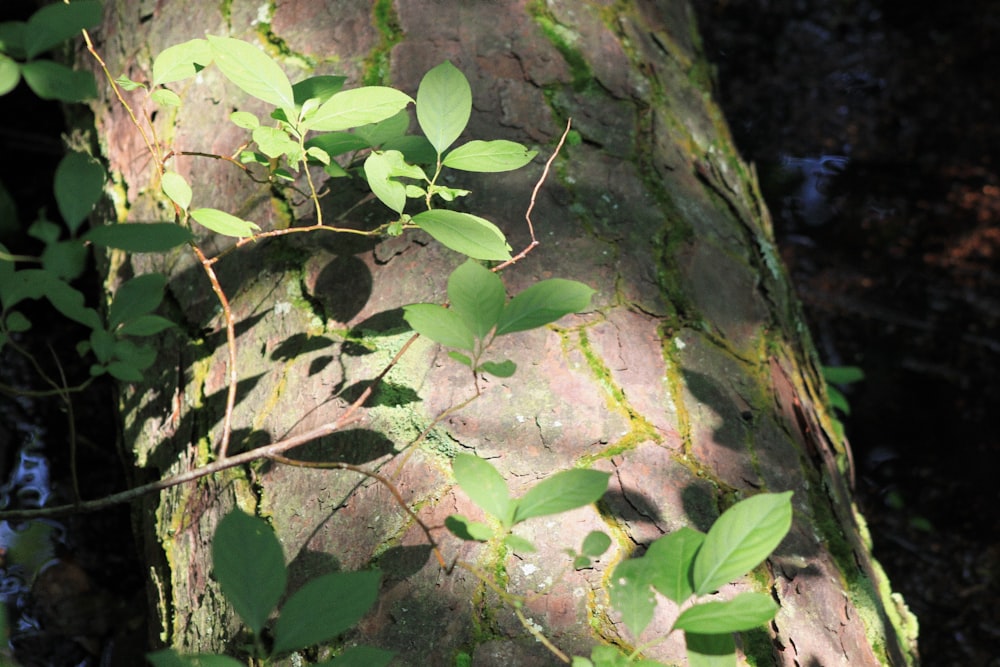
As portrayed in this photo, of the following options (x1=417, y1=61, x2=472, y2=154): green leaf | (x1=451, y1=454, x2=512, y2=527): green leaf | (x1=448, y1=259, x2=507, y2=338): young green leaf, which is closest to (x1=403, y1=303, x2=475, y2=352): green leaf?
(x1=448, y1=259, x2=507, y2=338): young green leaf

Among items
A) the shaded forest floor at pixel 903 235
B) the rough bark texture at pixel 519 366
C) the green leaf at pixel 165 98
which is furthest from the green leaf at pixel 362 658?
the shaded forest floor at pixel 903 235

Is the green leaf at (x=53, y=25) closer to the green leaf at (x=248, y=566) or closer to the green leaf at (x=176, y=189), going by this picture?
the green leaf at (x=176, y=189)

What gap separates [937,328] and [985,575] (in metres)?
0.76

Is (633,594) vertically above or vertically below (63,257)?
below

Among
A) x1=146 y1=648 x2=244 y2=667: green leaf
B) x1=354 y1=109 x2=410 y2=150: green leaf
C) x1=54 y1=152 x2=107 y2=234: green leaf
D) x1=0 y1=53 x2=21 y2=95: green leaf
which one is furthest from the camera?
x1=354 y1=109 x2=410 y2=150: green leaf

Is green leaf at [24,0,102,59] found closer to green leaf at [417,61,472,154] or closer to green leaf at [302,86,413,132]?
green leaf at [302,86,413,132]

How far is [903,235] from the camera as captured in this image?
8.70ft

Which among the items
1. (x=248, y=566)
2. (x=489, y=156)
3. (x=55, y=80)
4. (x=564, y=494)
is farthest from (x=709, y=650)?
(x=55, y=80)

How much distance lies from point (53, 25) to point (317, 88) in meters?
0.28

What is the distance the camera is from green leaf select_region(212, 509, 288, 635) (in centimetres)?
68

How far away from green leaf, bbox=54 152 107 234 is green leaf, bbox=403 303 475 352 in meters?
0.37

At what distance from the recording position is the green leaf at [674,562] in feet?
2.27

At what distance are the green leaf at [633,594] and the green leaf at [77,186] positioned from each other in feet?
2.10

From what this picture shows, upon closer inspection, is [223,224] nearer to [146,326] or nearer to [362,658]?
[146,326]
